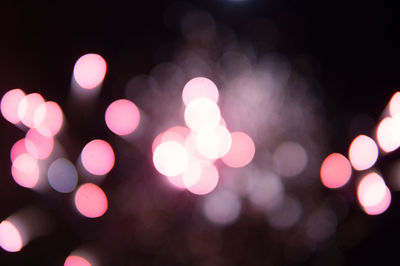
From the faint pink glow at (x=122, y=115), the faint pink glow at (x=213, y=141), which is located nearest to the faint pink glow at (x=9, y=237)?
the faint pink glow at (x=122, y=115)

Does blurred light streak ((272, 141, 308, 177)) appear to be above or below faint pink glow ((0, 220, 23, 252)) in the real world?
above

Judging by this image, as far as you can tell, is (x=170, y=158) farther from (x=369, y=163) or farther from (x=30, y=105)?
(x=369, y=163)

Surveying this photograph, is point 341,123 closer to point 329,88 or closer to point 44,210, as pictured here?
point 329,88

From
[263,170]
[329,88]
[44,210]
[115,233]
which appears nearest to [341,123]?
[329,88]

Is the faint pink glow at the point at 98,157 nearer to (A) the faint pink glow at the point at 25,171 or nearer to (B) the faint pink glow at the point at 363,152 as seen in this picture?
(A) the faint pink glow at the point at 25,171

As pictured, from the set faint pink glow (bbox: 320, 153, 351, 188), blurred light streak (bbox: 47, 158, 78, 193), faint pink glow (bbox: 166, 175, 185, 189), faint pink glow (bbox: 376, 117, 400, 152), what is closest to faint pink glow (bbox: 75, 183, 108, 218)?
blurred light streak (bbox: 47, 158, 78, 193)

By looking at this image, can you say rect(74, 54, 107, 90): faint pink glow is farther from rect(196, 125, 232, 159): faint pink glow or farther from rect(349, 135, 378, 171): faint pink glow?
rect(349, 135, 378, 171): faint pink glow
